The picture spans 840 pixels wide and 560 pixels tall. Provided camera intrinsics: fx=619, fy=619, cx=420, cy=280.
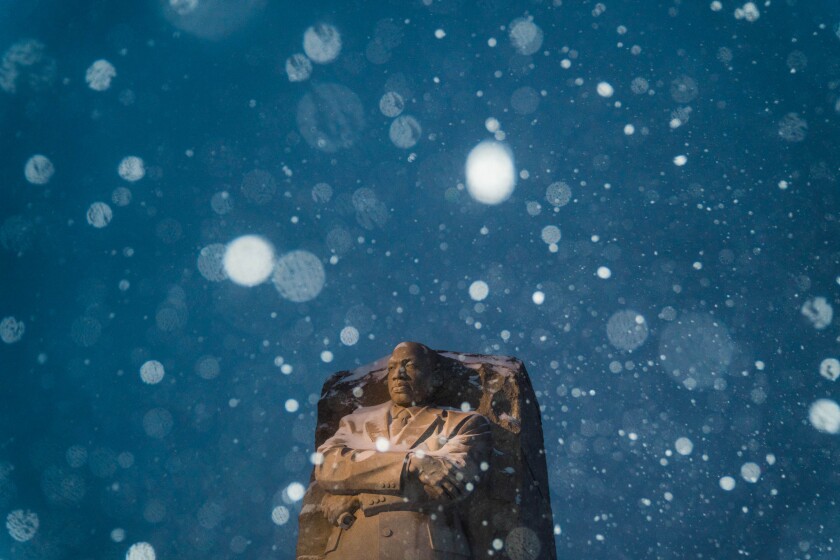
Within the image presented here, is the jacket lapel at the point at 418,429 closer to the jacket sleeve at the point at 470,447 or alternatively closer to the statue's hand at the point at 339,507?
the jacket sleeve at the point at 470,447

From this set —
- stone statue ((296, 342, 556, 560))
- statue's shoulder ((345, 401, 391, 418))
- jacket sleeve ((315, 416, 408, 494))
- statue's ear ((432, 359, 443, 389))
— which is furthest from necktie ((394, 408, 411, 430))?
statue's ear ((432, 359, 443, 389))

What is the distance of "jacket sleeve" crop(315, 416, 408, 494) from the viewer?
4379mm

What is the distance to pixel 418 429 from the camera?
5.02 m

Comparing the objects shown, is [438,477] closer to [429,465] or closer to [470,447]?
[429,465]

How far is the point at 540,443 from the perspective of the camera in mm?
5805

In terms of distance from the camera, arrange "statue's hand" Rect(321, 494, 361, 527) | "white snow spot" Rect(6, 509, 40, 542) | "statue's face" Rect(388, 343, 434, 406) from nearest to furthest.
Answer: "statue's hand" Rect(321, 494, 361, 527) → "statue's face" Rect(388, 343, 434, 406) → "white snow spot" Rect(6, 509, 40, 542)

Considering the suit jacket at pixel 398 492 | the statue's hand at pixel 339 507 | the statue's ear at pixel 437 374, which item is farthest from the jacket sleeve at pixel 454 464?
the statue's ear at pixel 437 374

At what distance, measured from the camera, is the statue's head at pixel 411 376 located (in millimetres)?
5367

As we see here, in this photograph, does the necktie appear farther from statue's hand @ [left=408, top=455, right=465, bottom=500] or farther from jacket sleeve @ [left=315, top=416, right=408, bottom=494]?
statue's hand @ [left=408, top=455, right=465, bottom=500]

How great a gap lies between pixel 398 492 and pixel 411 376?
49.1 inches

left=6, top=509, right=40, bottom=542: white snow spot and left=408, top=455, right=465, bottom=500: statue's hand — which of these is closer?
left=408, top=455, right=465, bottom=500: statue's hand

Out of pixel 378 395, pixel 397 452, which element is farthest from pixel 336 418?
pixel 397 452

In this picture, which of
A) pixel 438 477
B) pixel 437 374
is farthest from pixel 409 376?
pixel 438 477

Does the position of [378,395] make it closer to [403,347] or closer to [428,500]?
[403,347]
